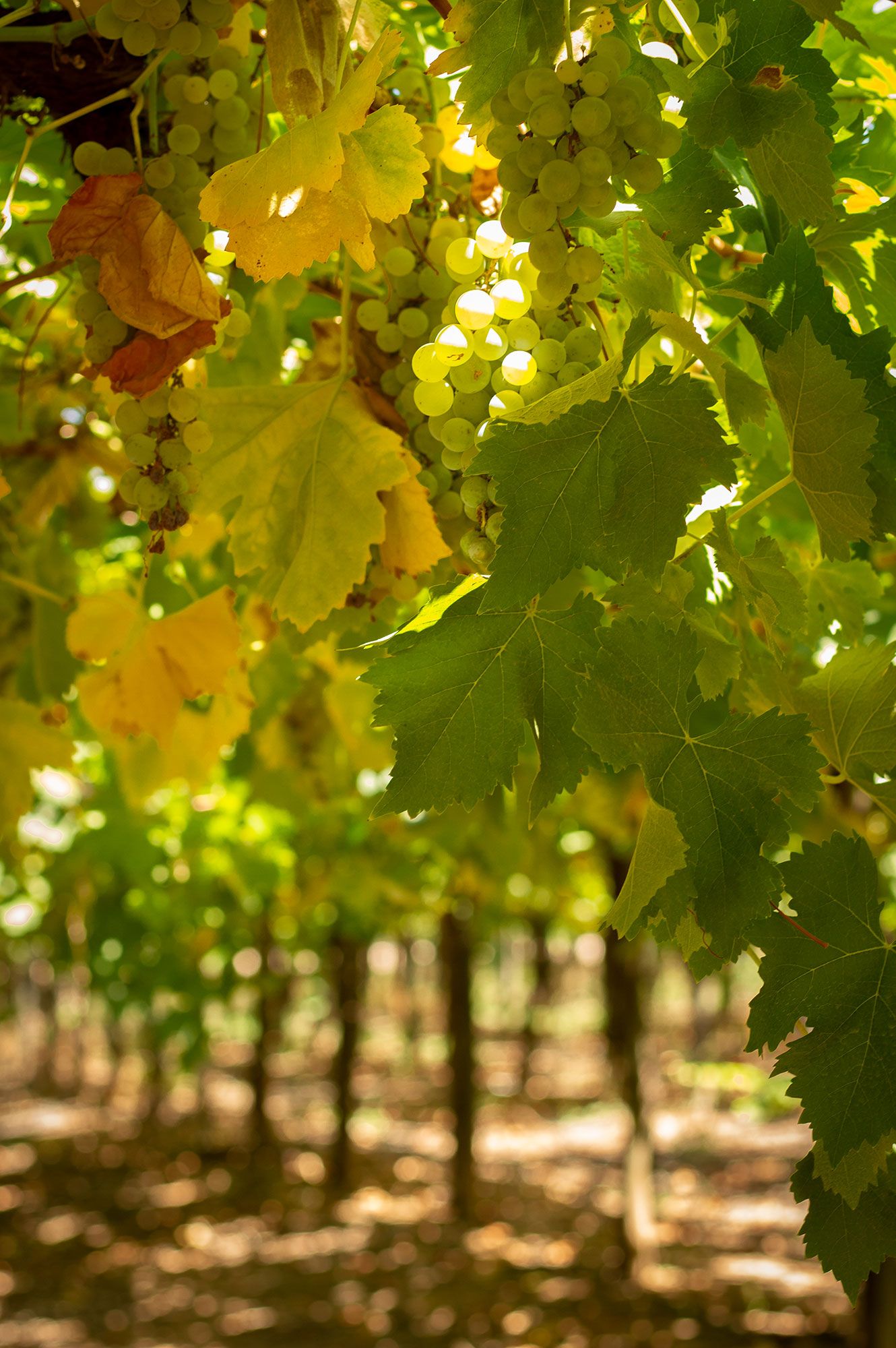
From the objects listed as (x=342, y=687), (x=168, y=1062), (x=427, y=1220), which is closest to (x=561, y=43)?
(x=342, y=687)

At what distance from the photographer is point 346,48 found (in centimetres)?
95

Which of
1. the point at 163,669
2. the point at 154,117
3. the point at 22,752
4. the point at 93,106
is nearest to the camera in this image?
the point at 93,106

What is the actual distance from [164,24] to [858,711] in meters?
0.83

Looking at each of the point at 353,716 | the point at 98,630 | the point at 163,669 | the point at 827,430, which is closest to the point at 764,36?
the point at 827,430

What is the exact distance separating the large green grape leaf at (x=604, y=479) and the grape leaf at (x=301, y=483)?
0.35 m

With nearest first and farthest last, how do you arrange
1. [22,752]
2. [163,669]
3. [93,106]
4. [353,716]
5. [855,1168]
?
[855,1168], [93,106], [163,669], [22,752], [353,716]

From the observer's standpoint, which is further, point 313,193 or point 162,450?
point 162,450

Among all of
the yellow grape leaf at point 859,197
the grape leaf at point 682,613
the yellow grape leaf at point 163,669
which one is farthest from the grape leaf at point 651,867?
the yellow grape leaf at point 163,669

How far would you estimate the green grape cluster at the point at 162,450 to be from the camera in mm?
1127

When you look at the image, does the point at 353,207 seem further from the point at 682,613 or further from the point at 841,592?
the point at 841,592

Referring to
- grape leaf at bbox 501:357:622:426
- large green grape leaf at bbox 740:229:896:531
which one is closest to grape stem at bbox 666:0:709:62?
large green grape leaf at bbox 740:229:896:531

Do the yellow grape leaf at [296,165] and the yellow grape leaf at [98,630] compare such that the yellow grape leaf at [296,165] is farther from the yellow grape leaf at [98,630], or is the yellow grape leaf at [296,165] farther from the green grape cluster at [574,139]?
the yellow grape leaf at [98,630]

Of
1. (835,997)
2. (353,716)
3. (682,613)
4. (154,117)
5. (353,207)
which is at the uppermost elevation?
(154,117)

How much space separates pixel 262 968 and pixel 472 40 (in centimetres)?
1245
